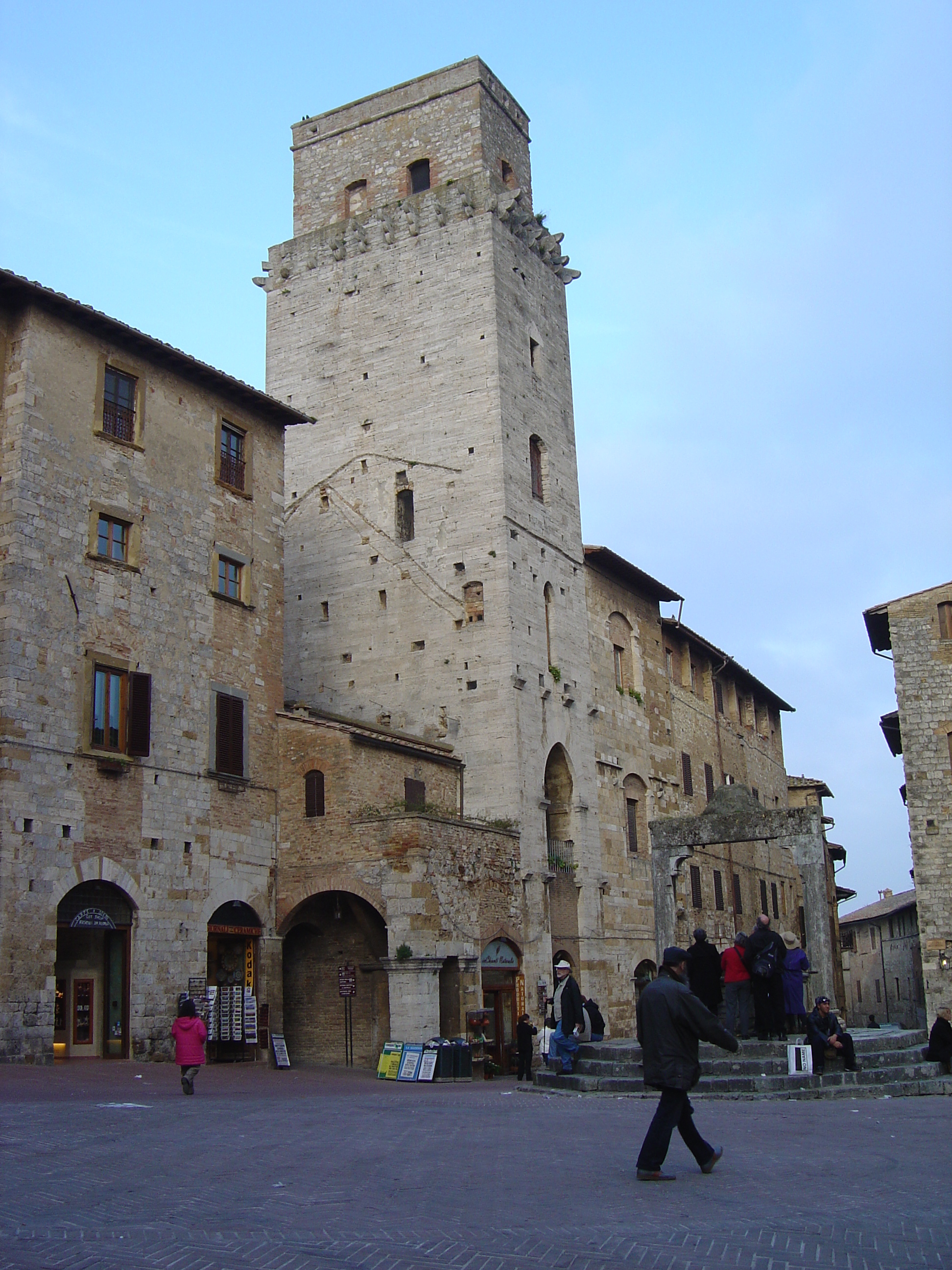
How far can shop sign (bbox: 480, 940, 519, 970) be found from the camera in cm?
2728

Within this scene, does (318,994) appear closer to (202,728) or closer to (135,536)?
(202,728)

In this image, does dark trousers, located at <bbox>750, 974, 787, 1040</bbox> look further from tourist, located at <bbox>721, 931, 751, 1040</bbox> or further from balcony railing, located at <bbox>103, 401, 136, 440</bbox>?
balcony railing, located at <bbox>103, 401, 136, 440</bbox>

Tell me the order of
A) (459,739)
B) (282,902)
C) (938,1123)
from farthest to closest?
(459,739) → (282,902) → (938,1123)

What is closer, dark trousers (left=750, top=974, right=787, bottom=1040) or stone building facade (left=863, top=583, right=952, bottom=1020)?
dark trousers (left=750, top=974, right=787, bottom=1040)

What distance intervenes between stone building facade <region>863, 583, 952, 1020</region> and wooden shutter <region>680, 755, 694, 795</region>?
8.30 m

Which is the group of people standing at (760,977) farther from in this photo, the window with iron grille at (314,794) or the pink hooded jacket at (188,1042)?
the window with iron grille at (314,794)

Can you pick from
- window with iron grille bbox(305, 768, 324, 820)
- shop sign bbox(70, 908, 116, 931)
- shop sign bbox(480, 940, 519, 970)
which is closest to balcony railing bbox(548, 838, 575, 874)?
shop sign bbox(480, 940, 519, 970)

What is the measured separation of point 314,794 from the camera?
25719mm

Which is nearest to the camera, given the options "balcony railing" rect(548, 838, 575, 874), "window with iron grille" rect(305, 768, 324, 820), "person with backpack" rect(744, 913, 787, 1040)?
"person with backpack" rect(744, 913, 787, 1040)

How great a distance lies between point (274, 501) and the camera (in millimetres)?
27688

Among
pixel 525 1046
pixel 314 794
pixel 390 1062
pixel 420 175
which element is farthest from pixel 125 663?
pixel 420 175

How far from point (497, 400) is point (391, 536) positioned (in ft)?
14.4

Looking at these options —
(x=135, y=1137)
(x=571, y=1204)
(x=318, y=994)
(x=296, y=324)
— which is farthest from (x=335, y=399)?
(x=571, y=1204)

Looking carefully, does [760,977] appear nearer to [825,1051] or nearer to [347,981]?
[825,1051]
